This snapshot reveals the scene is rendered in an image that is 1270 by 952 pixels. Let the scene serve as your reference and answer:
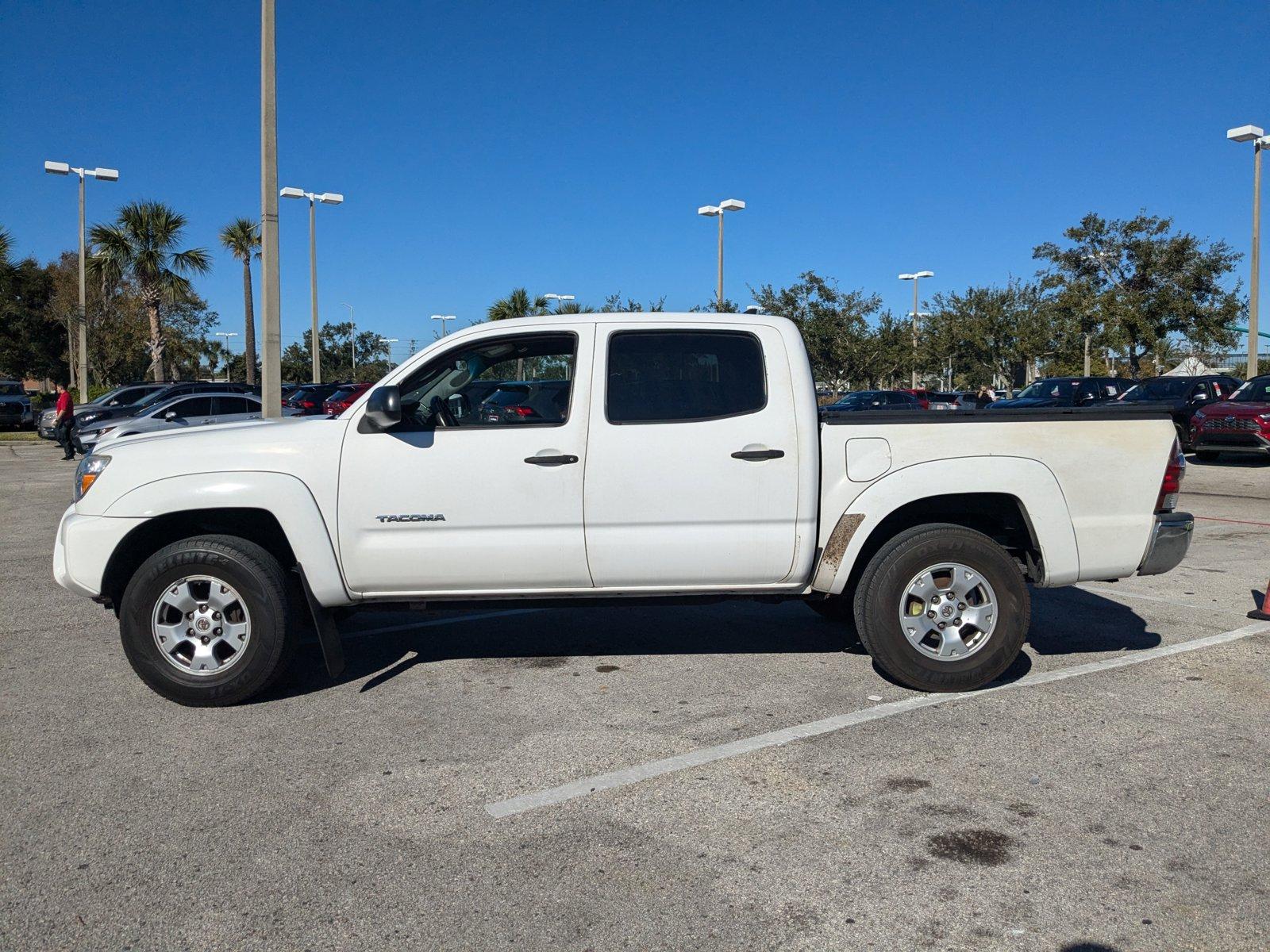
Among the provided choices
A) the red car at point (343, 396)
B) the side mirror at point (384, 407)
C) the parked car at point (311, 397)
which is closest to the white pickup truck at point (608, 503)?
the side mirror at point (384, 407)

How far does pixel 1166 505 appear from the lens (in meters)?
5.43

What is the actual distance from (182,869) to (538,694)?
2191mm

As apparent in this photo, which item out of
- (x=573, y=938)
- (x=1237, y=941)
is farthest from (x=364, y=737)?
(x=1237, y=941)

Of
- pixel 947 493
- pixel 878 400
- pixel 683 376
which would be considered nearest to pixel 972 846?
pixel 947 493

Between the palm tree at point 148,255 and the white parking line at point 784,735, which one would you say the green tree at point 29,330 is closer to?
the palm tree at point 148,255

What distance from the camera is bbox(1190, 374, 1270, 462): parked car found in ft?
61.0

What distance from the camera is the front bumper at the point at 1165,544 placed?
211 inches

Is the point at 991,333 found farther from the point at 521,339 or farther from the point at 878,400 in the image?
the point at 521,339

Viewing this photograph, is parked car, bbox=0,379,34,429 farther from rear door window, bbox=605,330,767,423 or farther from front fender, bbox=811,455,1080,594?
front fender, bbox=811,455,1080,594

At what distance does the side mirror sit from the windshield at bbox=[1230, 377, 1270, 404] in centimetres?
1932

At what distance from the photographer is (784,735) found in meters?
4.79

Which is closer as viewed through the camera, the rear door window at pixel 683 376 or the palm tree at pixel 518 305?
the rear door window at pixel 683 376

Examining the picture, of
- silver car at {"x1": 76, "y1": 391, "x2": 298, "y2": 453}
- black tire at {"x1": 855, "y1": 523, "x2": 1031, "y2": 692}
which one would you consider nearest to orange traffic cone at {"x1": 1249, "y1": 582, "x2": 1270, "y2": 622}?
black tire at {"x1": 855, "y1": 523, "x2": 1031, "y2": 692}

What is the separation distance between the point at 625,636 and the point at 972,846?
3290 mm
